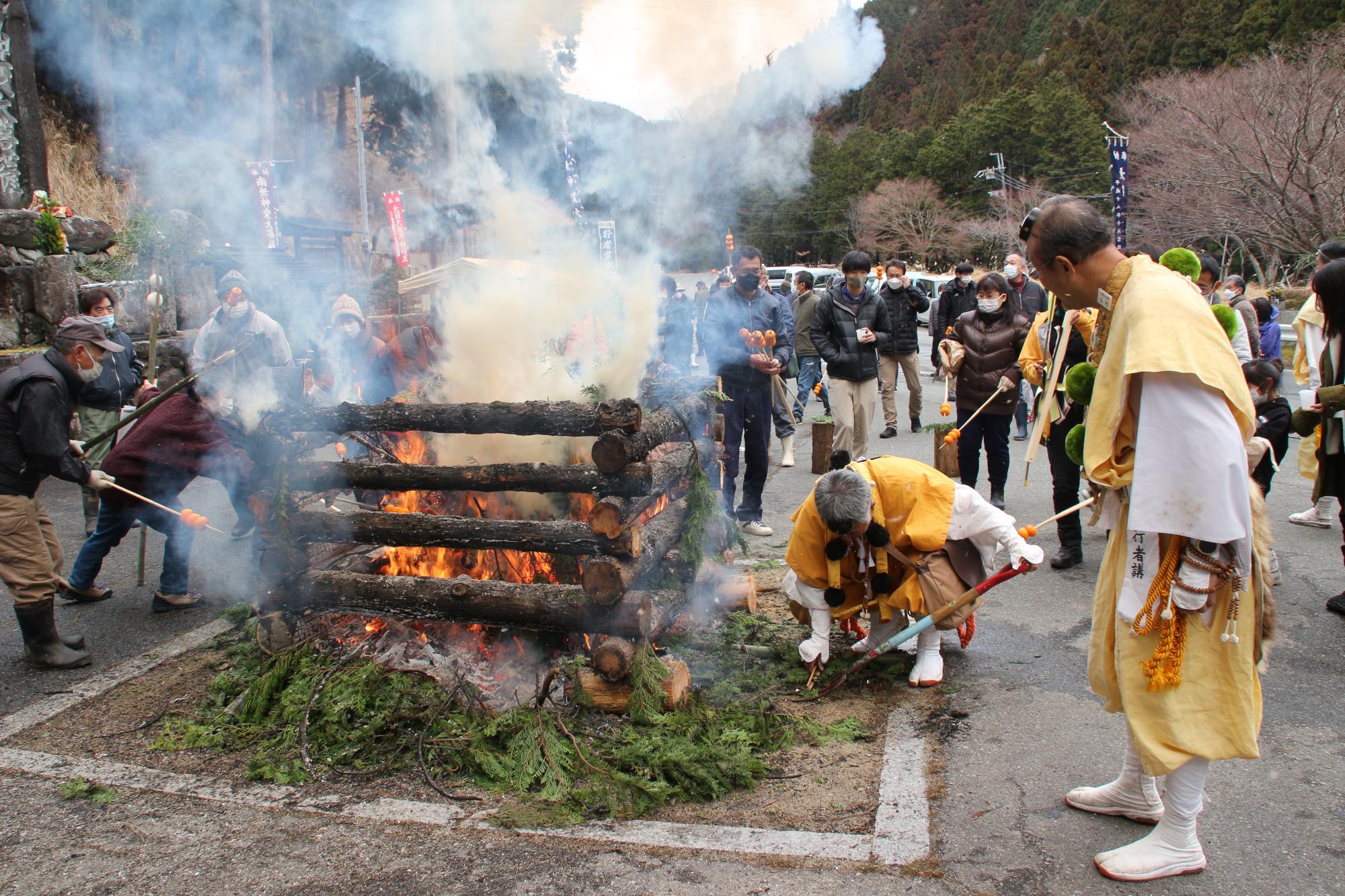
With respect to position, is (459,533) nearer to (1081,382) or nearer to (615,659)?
(615,659)

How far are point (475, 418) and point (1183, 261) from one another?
314cm

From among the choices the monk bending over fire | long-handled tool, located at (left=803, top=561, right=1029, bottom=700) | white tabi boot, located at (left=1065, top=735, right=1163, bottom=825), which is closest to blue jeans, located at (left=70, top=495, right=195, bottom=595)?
the monk bending over fire

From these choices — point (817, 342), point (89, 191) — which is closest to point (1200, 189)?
point (817, 342)

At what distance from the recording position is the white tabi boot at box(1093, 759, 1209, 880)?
2801mm

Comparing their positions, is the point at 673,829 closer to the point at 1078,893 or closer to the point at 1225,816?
the point at 1078,893

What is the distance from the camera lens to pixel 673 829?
3299 millimetres

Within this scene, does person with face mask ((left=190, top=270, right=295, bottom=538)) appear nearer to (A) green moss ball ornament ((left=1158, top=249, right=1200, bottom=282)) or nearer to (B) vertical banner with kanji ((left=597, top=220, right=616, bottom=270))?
(A) green moss ball ornament ((left=1158, top=249, right=1200, bottom=282))

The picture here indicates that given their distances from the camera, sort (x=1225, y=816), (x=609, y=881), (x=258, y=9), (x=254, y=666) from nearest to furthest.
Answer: (x=609, y=881)
(x=1225, y=816)
(x=254, y=666)
(x=258, y=9)

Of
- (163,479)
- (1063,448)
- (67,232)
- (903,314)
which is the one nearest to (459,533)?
(163,479)

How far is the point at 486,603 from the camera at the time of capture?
14.0ft

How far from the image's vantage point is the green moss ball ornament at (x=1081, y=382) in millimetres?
3346

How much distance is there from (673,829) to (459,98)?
7.84m

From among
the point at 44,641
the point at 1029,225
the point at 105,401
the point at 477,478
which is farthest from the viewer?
the point at 105,401

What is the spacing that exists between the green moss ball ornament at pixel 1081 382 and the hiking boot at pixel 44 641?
199 inches
